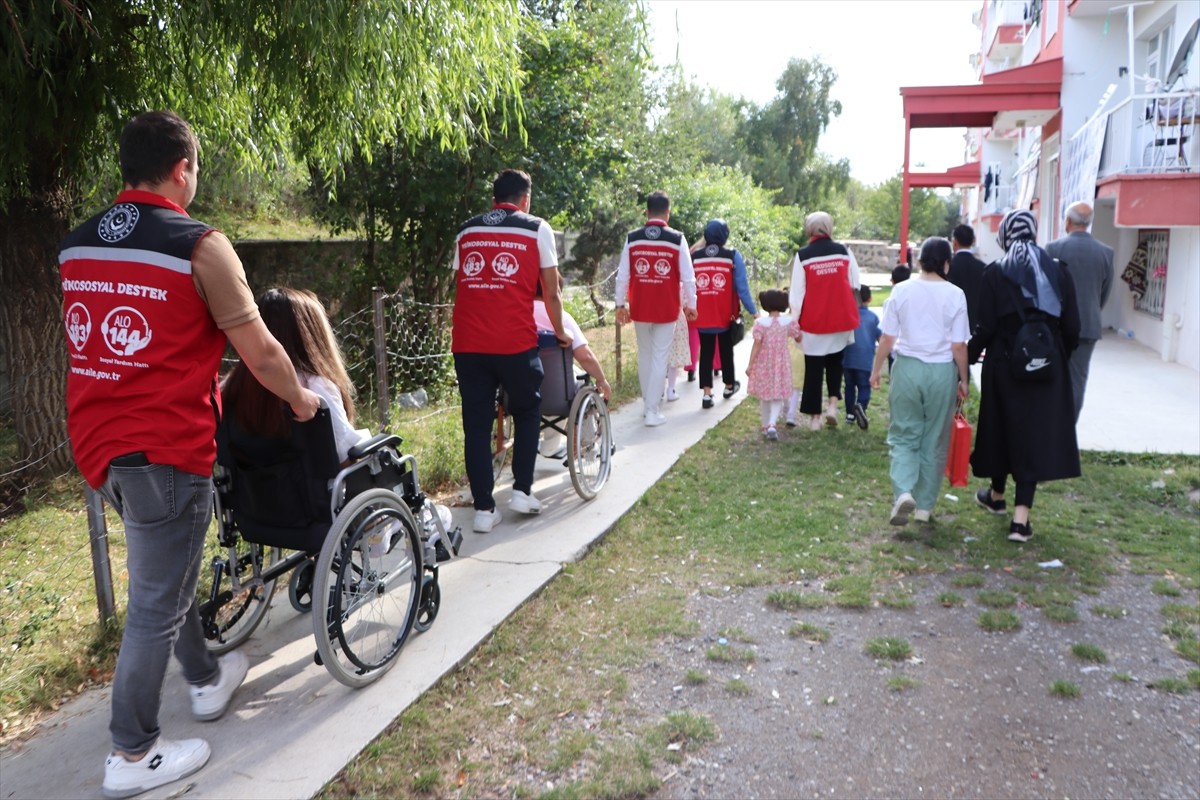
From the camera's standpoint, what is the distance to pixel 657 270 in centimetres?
845

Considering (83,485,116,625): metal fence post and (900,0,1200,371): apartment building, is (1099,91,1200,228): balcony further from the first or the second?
(83,485,116,625): metal fence post

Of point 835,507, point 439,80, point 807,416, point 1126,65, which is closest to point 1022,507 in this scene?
point 835,507

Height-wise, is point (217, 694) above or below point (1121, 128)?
below

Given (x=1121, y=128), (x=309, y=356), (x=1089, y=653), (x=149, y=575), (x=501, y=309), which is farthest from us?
(x=1121, y=128)

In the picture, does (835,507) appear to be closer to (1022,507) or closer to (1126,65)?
(1022,507)

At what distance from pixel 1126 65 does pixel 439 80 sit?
48.3ft

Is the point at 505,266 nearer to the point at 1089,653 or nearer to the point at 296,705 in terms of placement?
the point at 296,705

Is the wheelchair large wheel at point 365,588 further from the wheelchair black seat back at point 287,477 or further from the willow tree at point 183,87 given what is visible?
the willow tree at point 183,87

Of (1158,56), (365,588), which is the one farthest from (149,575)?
(1158,56)

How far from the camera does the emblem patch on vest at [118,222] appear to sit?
2.91 metres

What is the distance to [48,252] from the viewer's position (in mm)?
6707

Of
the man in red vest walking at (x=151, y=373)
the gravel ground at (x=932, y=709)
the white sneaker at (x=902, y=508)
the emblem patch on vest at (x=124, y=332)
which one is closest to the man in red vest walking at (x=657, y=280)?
the white sneaker at (x=902, y=508)

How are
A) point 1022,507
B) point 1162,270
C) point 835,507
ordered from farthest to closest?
point 1162,270, point 835,507, point 1022,507

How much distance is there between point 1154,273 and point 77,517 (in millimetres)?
14852
